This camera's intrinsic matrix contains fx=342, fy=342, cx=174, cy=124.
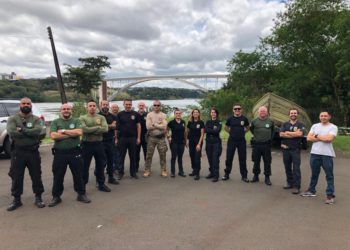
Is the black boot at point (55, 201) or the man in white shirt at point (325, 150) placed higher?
the man in white shirt at point (325, 150)

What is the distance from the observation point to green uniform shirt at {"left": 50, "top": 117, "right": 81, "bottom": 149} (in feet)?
18.2

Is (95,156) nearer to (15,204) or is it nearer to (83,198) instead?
(83,198)

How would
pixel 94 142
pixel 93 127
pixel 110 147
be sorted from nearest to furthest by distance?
pixel 93 127 < pixel 94 142 < pixel 110 147

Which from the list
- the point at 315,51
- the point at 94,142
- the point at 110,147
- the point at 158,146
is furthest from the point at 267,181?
the point at 315,51

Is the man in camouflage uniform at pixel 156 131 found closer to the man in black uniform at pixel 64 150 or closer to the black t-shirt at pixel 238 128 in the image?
the black t-shirt at pixel 238 128

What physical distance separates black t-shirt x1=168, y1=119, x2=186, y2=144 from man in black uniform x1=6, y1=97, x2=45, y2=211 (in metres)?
3.18

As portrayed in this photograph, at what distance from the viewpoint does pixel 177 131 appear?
784 centimetres

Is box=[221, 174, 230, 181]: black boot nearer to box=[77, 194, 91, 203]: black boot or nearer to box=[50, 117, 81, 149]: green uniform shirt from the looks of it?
box=[77, 194, 91, 203]: black boot

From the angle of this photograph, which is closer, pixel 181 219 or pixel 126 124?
pixel 181 219

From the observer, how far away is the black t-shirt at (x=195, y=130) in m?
7.82

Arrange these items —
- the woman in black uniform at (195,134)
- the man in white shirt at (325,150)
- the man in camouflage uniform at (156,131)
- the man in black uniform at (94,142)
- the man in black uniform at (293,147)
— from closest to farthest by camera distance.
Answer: the man in white shirt at (325,150) → the man in black uniform at (94,142) → the man in black uniform at (293,147) → the man in camouflage uniform at (156,131) → the woman in black uniform at (195,134)

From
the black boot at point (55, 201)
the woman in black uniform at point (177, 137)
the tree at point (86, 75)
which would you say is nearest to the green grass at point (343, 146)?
the woman in black uniform at point (177, 137)

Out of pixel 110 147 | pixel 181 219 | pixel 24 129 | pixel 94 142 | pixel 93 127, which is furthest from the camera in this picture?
pixel 110 147

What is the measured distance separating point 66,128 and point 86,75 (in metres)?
29.0
